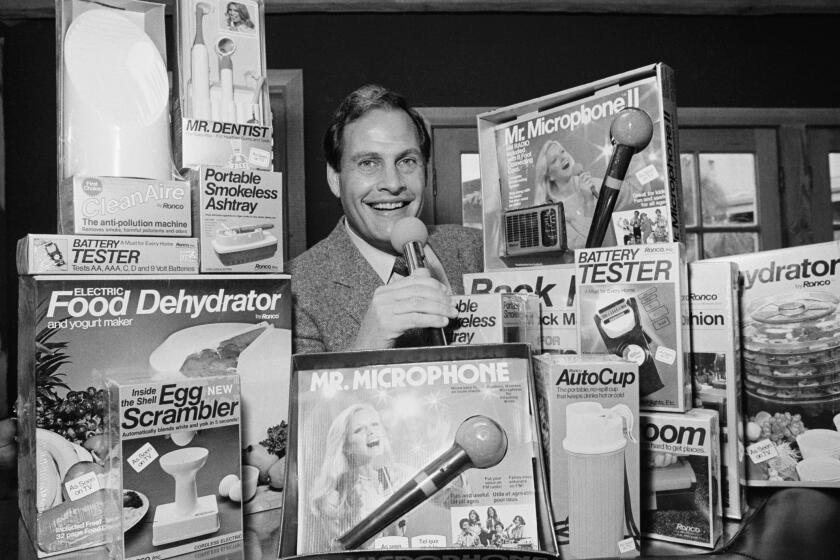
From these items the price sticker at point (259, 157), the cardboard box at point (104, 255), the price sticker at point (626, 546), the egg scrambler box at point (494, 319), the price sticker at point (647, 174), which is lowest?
the price sticker at point (626, 546)

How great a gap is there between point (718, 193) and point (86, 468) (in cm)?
363

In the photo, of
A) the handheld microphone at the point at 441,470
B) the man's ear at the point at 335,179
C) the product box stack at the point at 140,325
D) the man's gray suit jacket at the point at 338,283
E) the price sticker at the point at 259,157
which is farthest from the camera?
the man's ear at the point at 335,179

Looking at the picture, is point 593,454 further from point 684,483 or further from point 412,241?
point 412,241

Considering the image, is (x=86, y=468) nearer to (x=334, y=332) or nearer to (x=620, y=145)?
(x=334, y=332)

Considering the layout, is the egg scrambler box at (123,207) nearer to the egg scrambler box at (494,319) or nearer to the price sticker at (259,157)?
the price sticker at (259,157)

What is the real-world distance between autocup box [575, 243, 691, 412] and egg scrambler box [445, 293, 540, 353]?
0.34ft

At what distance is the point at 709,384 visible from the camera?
100 centimetres

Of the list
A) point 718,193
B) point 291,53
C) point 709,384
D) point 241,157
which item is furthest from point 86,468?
point 718,193

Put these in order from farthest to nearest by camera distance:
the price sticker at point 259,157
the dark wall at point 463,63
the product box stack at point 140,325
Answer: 1. the dark wall at point 463,63
2. the price sticker at point 259,157
3. the product box stack at point 140,325

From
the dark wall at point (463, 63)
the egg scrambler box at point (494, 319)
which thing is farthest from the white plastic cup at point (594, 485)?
the dark wall at point (463, 63)

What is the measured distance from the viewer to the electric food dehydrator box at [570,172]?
3.47ft

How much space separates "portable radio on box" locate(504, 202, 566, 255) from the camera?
1150 millimetres

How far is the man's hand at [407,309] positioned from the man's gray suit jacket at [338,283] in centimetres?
28

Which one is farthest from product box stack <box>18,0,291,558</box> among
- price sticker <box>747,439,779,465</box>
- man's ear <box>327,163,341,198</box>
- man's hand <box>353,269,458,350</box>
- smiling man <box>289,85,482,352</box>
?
price sticker <box>747,439,779,465</box>
